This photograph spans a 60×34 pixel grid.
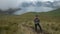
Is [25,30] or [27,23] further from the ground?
[27,23]

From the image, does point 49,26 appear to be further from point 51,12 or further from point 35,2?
point 35,2

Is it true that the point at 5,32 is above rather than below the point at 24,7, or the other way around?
below

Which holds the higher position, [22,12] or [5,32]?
[22,12]

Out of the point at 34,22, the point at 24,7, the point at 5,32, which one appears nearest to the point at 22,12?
the point at 24,7

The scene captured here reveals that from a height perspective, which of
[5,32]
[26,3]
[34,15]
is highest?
[26,3]

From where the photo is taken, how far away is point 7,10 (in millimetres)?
4383

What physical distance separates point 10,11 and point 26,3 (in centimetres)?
48

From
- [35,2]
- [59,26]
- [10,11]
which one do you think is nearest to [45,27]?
[59,26]

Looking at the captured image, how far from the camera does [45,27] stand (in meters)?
4.21

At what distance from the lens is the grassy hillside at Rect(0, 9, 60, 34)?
4.20 metres

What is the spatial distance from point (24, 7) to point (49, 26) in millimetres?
841

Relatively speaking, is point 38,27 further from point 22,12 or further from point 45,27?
point 22,12

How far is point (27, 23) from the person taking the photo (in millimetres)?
4301

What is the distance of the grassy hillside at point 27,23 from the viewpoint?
420cm
